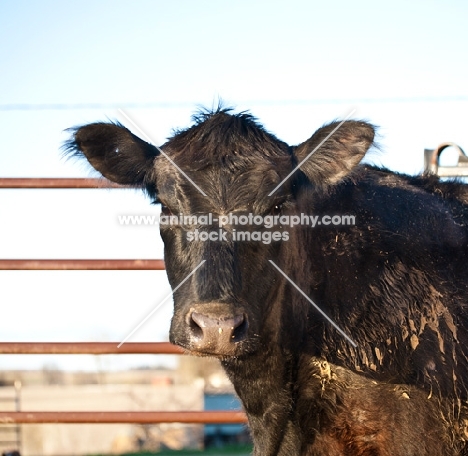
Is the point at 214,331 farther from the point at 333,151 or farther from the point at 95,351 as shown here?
the point at 95,351

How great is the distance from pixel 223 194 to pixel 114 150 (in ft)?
2.69

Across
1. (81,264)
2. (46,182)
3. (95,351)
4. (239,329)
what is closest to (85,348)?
(95,351)

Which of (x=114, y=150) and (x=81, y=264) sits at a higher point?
(x=114, y=150)

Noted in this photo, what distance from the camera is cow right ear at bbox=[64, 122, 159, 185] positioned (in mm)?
4074

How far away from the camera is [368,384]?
3.56m

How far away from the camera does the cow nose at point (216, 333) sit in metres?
3.17

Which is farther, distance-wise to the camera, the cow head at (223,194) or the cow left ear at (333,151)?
the cow left ear at (333,151)

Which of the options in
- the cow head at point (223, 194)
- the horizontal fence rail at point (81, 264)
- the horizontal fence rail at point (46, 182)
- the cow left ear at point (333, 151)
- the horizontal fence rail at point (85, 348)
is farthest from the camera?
the horizontal fence rail at point (46, 182)

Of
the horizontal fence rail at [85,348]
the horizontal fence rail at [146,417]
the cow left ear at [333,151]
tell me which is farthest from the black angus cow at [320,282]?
the horizontal fence rail at [85,348]

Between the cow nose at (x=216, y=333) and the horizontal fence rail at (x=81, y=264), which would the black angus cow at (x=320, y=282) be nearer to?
the cow nose at (x=216, y=333)

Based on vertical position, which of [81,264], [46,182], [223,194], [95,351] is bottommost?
[95,351]

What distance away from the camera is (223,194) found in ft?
11.9

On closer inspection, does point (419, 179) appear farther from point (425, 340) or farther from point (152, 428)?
point (152, 428)

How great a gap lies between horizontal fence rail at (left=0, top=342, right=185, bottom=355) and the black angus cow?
5.37ft
